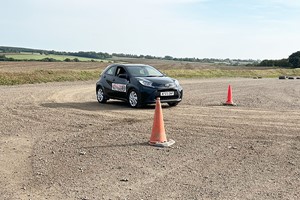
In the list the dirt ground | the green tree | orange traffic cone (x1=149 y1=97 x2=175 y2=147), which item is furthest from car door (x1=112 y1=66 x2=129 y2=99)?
the green tree

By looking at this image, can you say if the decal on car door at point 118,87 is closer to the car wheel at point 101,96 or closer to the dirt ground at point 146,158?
the car wheel at point 101,96

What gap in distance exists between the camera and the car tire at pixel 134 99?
13.9m

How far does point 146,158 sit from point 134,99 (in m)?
7.23

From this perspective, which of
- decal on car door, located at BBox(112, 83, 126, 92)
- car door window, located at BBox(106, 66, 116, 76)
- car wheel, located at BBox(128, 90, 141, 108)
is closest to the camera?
car wheel, located at BBox(128, 90, 141, 108)

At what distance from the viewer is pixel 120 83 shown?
49.0ft

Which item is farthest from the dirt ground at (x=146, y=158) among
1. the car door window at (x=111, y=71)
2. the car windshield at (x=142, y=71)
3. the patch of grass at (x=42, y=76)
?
the patch of grass at (x=42, y=76)

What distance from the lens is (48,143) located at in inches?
318

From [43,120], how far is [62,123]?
769 mm

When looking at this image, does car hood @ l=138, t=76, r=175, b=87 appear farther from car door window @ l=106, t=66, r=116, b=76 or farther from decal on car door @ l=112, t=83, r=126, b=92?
car door window @ l=106, t=66, r=116, b=76

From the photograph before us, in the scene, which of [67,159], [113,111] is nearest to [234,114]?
[113,111]

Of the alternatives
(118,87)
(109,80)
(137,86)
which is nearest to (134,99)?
(137,86)

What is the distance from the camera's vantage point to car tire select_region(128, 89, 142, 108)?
13.9m

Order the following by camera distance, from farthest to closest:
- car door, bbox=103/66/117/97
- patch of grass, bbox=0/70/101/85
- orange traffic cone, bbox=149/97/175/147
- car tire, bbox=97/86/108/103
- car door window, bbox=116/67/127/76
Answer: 1. patch of grass, bbox=0/70/101/85
2. car tire, bbox=97/86/108/103
3. car door, bbox=103/66/117/97
4. car door window, bbox=116/67/127/76
5. orange traffic cone, bbox=149/97/175/147

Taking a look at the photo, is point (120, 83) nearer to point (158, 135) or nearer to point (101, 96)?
point (101, 96)
